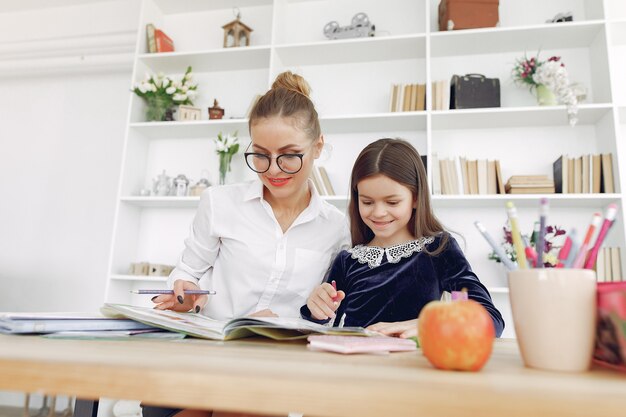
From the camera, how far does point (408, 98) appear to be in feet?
9.20

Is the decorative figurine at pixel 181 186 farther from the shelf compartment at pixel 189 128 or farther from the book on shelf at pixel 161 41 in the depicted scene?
the book on shelf at pixel 161 41

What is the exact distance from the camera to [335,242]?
154cm

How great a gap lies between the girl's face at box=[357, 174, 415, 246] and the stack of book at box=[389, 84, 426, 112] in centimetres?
155

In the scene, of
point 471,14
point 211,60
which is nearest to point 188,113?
point 211,60

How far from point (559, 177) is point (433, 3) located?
1.39 meters

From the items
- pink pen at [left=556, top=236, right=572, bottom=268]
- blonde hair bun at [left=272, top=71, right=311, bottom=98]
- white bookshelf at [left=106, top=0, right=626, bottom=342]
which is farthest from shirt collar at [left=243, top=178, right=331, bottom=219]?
white bookshelf at [left=106, top=0, right=626, bottom=342]

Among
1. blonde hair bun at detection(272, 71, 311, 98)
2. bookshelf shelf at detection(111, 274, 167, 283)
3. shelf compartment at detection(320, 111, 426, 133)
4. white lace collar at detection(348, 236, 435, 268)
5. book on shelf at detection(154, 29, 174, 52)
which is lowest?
bookshelf shelf at detection(111, 274, 167, 283)

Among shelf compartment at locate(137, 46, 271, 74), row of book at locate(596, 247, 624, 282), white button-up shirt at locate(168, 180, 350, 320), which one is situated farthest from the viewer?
shelf compartment at locate(137, 46, 271, 74)

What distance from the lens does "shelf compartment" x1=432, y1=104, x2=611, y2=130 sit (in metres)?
2.56

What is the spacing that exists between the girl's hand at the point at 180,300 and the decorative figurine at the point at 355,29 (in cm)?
224

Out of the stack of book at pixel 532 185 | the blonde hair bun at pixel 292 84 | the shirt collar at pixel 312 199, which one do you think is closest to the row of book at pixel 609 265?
the stack of book at pixel 532 185

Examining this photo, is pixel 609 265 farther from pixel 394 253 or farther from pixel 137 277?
pixel 137 277

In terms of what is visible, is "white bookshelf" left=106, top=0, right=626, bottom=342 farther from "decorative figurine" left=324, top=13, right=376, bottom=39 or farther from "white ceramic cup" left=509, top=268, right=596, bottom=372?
"white ceramic cup" left=509, top=268, right=596, bottom=372

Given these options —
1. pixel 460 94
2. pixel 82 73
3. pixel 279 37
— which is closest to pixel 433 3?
pixel 460 94
